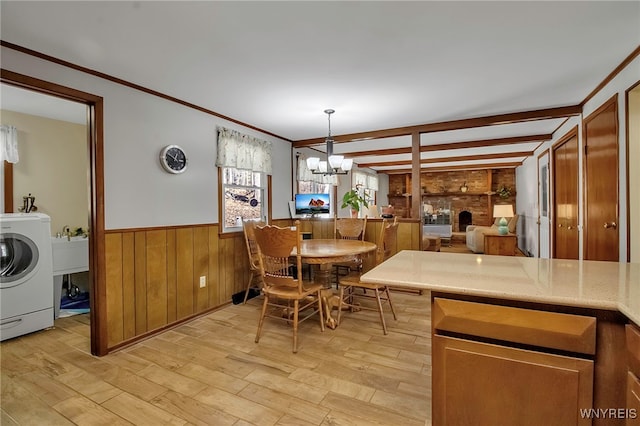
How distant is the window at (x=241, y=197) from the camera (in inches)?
147

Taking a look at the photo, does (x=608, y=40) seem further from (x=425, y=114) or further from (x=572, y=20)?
(x=425, y=114)

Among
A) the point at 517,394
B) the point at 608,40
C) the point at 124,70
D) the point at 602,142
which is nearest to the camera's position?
the point at 517,394

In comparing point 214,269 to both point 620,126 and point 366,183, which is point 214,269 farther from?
point 366,183

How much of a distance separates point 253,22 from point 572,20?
1863mm

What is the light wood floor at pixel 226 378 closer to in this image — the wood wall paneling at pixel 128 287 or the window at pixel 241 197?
the wood wall paneling at pixel 128 287

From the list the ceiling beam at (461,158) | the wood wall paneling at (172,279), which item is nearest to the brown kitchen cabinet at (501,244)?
the ceiling beam at (461,158)

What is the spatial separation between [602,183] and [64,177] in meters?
5.75

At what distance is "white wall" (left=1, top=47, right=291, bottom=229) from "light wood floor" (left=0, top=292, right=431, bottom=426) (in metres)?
1.10

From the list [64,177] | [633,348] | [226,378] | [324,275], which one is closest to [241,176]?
[324,275]

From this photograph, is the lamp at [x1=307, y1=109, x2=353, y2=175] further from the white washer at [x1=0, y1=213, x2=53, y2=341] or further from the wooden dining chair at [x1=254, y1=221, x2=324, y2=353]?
the white washer at [x1=0, y1=213, x2=53, y2=341]

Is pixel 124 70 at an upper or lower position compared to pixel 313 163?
upper

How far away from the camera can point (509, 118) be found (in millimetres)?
3652

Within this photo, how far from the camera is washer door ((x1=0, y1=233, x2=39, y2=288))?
269 cm

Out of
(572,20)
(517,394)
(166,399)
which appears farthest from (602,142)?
(166,399)
